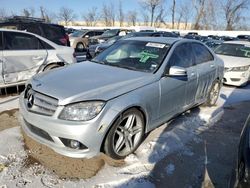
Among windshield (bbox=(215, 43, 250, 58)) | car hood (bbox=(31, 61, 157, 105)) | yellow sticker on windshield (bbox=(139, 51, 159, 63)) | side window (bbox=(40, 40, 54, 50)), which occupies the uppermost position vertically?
yellow sticker on windshield (bbox=(139, 51, 159, 63))

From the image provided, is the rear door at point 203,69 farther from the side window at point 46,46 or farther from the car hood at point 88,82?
the side window at point 46,46

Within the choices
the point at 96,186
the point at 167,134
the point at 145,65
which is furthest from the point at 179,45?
the point at 96,186

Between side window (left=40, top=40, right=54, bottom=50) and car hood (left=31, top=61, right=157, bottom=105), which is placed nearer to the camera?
car hood (left=31, top=61, right=157, bottom=105)

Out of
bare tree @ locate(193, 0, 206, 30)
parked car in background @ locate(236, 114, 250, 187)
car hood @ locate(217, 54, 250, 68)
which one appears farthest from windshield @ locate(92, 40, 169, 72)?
bare tree @ locate(193, 0, 206, 30)

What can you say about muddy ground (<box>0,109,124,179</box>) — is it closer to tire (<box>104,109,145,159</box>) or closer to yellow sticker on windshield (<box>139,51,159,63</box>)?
tire (<box>104,109,145,159</box>)

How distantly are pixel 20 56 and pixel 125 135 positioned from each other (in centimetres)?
369

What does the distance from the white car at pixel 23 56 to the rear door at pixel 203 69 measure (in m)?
3.49

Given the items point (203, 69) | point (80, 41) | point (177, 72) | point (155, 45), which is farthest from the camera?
point (80, 41)

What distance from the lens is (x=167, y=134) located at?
4.45 meters

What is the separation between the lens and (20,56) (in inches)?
234

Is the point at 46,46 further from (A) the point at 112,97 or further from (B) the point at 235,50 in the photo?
(B) the point at 235,50

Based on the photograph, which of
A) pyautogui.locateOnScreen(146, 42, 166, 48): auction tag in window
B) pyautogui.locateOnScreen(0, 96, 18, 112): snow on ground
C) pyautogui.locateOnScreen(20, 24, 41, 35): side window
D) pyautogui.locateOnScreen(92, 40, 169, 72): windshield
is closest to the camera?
pyautogui.locateOnScreen(92, 40, 169, 72): windshield

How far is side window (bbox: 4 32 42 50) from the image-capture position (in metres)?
5.89

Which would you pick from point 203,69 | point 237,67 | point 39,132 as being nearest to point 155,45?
point 203,69
